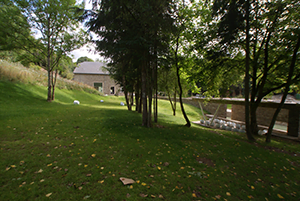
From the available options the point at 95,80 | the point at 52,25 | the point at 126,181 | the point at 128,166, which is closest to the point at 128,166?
the point at 128,166

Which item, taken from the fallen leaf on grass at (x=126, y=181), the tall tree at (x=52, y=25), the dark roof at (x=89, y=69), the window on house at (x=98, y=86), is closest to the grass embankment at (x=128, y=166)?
the fallen leaf on grass at (x=126, y=181)

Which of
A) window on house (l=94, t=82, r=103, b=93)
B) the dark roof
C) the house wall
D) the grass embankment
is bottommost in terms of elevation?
the grass embankment

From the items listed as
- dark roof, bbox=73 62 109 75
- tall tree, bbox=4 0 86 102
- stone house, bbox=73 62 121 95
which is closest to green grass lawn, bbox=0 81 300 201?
tall tree, bbox=4 0 86 102

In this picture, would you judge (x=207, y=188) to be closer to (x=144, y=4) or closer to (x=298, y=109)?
(x=144, y=4)

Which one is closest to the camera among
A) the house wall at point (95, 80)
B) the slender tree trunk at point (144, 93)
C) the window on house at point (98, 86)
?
the slender tree trunk at point (144, 93)

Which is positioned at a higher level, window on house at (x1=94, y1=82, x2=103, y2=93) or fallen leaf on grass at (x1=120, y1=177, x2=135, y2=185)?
window on house at (x1=94, y1=82, x2=103, y2=93)

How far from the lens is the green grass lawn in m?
3.03

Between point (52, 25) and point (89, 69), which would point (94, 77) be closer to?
point (89, 69)

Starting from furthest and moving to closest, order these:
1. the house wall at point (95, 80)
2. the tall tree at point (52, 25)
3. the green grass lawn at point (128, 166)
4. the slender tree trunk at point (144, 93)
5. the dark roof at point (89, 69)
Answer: the dark roof at point (89, 69)
the house wall at point (95, 80)
the tall tree at point (52, 25)
the slender tree trunk at point (144, 93)
the green grass lawn at point (128, 166)

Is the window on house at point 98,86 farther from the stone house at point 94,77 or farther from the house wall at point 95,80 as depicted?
the house wall at point 95,80

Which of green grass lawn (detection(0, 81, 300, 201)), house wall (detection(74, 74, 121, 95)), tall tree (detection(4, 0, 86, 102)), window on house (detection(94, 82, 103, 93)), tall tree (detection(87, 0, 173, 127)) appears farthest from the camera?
window on house (detection(94, 82, 103, 93))

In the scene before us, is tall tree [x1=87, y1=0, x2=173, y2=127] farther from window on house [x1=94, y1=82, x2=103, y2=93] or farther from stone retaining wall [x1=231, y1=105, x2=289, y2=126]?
window on house [x1=94, y1=82, x2=103, y2=93]

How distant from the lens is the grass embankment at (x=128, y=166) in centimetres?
303

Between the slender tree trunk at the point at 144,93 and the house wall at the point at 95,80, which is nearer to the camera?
the slender tree trunk at the point at 144,93
